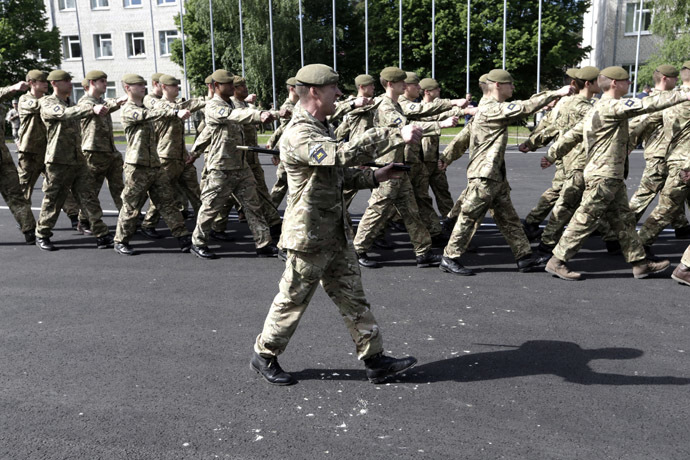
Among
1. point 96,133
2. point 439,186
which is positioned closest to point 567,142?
point 439,186

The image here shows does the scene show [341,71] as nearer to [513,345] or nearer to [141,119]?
[141,119]

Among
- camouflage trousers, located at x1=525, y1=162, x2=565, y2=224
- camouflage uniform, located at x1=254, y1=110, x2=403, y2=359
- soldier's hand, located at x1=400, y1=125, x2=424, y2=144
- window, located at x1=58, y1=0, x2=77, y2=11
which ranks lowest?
camouflage trousers, located at x1=525, y1=162, x2=565, y2=224

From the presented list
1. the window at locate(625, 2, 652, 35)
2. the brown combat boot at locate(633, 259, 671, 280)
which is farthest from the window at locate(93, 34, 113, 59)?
the brown combat boot at locate(633, 259, 671, 280)

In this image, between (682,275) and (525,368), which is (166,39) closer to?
(682,275)

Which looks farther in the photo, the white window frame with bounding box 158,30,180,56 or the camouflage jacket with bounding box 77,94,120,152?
the white window frame with bounding box 158,30,180,56

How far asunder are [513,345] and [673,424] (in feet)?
4.62

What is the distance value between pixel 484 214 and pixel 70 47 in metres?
51.8

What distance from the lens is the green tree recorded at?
132ft

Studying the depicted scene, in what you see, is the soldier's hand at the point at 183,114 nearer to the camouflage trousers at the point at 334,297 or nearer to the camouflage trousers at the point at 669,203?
the camouflage trousers at the point at 334,297

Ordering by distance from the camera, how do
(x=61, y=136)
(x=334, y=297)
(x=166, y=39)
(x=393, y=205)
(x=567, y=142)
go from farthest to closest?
(x=166, y=39) < (x=61, y=136) < (x=393, y=205) < (x=567, y=142) < (x=334, y=297)

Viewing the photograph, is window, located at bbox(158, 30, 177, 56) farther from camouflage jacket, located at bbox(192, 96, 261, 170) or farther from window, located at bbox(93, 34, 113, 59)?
camouflage jacket, located at bbox(192, 96, 261, 170)

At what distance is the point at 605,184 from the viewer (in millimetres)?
6594

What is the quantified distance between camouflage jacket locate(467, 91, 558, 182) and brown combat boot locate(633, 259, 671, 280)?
161 cm

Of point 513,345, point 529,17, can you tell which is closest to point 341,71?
point 529,17
